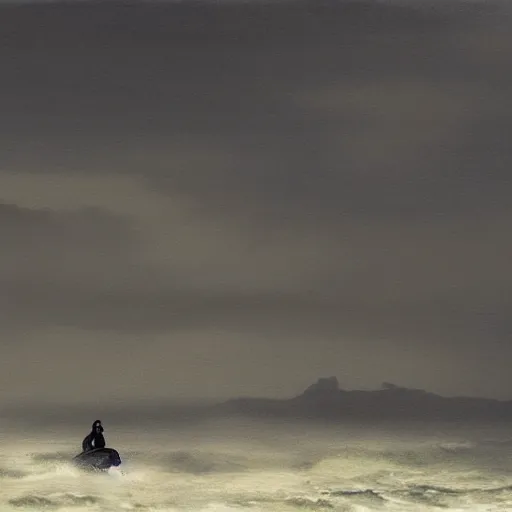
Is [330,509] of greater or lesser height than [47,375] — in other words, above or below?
below

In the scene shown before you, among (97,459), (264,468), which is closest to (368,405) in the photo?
(264,468)

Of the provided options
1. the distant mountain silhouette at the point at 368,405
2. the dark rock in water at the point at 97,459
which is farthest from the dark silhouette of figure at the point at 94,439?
the distant mountain silhouette at the point at 368,405

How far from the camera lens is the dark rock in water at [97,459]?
3367mm

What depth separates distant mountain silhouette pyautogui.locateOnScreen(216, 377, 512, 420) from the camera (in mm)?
3400

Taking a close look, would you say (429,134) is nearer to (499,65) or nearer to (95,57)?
(499,65)

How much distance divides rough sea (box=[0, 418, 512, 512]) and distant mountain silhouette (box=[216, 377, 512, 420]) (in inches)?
1.3

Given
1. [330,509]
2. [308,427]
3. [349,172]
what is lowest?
[330,509]

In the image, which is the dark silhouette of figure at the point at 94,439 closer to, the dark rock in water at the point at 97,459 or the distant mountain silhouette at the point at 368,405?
the dark rock in water at the point at 97,459

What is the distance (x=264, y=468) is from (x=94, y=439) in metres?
0.50

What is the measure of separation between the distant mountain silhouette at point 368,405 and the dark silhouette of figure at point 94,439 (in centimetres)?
35

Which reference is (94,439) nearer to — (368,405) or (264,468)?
(264,468)

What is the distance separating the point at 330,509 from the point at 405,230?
841 millimetres

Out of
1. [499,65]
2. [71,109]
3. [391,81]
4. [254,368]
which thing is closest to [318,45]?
[391,81]

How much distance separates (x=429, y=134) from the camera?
3475 millimetres
